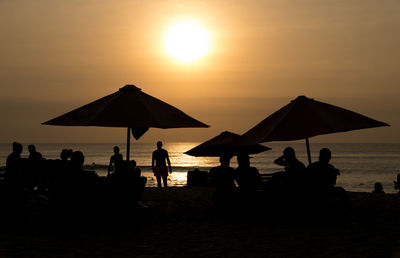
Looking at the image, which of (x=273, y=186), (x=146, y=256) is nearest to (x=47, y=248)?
(x=146, y=256)

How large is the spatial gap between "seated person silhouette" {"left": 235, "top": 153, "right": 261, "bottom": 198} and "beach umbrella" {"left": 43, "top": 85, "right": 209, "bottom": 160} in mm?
1101

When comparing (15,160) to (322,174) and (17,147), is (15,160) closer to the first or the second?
(17,147)

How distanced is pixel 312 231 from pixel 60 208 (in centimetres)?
428

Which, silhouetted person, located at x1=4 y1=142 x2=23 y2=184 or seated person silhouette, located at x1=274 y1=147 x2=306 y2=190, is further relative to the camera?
silhouetted person, located at x1=4 y1=142 x2=23 y2=184

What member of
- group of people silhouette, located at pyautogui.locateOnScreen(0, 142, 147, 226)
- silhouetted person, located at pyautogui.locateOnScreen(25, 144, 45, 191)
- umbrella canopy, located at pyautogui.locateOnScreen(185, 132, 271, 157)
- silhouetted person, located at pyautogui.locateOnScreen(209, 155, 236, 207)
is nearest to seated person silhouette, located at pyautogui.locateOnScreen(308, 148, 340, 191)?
silhouetted person, located at pyautogui.locateOnScreen(209, 155, 236, 207)

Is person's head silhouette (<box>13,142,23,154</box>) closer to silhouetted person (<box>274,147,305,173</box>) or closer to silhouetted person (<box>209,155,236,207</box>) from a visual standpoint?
silhouetted person (<box>209,155,236,207</box>)

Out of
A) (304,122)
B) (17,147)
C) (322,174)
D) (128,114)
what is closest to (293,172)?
(322,174)

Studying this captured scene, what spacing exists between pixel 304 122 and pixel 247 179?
1.65 meters

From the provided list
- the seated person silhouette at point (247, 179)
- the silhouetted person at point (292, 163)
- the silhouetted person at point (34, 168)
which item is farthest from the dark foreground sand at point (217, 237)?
the silhouetted person at point (34, 168)

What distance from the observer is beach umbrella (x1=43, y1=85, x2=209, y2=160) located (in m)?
Answer: 9.23

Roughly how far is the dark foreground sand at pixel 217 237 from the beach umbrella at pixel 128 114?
5.82 feet

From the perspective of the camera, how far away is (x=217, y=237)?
26.2 feet

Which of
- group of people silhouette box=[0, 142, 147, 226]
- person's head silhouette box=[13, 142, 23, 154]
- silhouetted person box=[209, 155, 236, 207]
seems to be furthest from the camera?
person's head silhouette box=[13, 142, 23, 154]

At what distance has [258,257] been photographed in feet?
21.2
